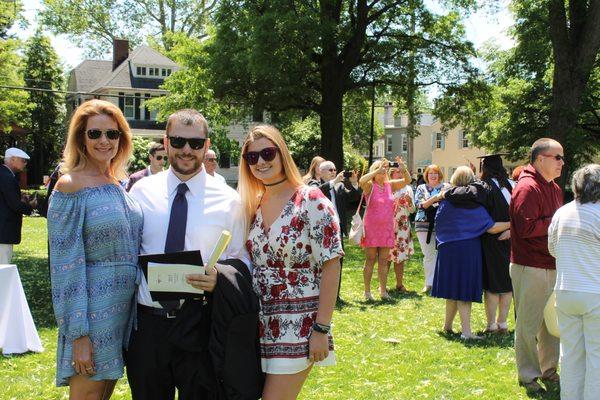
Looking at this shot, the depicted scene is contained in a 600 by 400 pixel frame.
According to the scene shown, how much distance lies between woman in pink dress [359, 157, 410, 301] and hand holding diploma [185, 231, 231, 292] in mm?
6933

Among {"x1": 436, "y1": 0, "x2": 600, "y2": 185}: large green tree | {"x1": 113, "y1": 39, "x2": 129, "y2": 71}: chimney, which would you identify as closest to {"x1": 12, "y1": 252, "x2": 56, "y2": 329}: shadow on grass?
{"x1": 436, "y1": 0, "x2": 600, "y2": 185}: large green tree

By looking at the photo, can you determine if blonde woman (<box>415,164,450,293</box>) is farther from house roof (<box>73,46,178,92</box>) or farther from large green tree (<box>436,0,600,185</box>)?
house roof (<box>73,46,178,92</box>)

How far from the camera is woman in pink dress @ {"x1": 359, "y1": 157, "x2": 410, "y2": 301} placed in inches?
389

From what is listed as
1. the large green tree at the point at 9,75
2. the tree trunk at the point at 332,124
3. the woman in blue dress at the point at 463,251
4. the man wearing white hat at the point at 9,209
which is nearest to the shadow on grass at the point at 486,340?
the woman in blue dress at the point at 463,251

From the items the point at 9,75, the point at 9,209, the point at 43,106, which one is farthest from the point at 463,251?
the point at 43,106

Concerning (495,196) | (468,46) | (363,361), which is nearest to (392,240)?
(495,196)

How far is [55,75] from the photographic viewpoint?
52.2 m

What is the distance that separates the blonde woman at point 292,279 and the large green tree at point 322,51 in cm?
1745

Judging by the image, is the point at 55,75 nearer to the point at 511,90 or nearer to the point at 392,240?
the point at 511,90

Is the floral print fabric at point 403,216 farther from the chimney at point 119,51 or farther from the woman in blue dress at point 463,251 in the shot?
the chimney at point 119,51

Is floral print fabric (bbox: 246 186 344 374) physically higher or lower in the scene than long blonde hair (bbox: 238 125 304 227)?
lower

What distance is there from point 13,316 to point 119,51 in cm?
4641

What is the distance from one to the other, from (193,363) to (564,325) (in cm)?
310

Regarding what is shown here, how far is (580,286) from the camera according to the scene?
4.59m
